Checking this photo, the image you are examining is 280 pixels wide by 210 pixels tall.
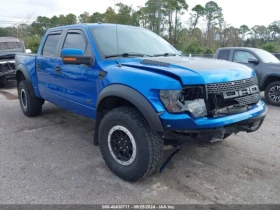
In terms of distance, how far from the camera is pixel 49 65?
15.3 ft

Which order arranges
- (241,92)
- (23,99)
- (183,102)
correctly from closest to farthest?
(183,102) < (241,92) < (23,99)

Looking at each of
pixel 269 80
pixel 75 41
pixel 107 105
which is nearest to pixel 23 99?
pixel 75 41

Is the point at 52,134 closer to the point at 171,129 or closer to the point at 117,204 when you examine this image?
the point at 117,204

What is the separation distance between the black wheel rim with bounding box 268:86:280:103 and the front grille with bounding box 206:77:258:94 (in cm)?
514

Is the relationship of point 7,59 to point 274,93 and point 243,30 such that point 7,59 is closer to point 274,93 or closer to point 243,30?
point 274,93

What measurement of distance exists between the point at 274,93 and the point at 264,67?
848 mm

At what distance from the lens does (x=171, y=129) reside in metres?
2.70

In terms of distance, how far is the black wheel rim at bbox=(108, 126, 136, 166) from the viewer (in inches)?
119

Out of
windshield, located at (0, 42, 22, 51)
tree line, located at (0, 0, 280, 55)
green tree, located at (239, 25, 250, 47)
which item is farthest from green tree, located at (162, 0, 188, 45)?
windshield, located at (0, 42, 22, 51)

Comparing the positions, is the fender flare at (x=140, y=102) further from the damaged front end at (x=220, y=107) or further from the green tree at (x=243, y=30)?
the green tree at (x=243, y=30)

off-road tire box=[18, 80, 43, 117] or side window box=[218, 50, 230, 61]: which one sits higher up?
side window box=[218, 50, 230, 61]

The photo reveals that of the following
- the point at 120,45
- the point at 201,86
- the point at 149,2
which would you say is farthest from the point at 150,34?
the point at 149,2

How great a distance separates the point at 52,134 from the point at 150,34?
2532 mm

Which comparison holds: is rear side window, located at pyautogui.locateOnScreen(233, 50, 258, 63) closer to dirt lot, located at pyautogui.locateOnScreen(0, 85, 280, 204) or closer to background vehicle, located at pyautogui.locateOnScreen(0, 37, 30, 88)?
dirt lot, located at pyautogui.locateOnScreen(0, 85, 280, 204)
